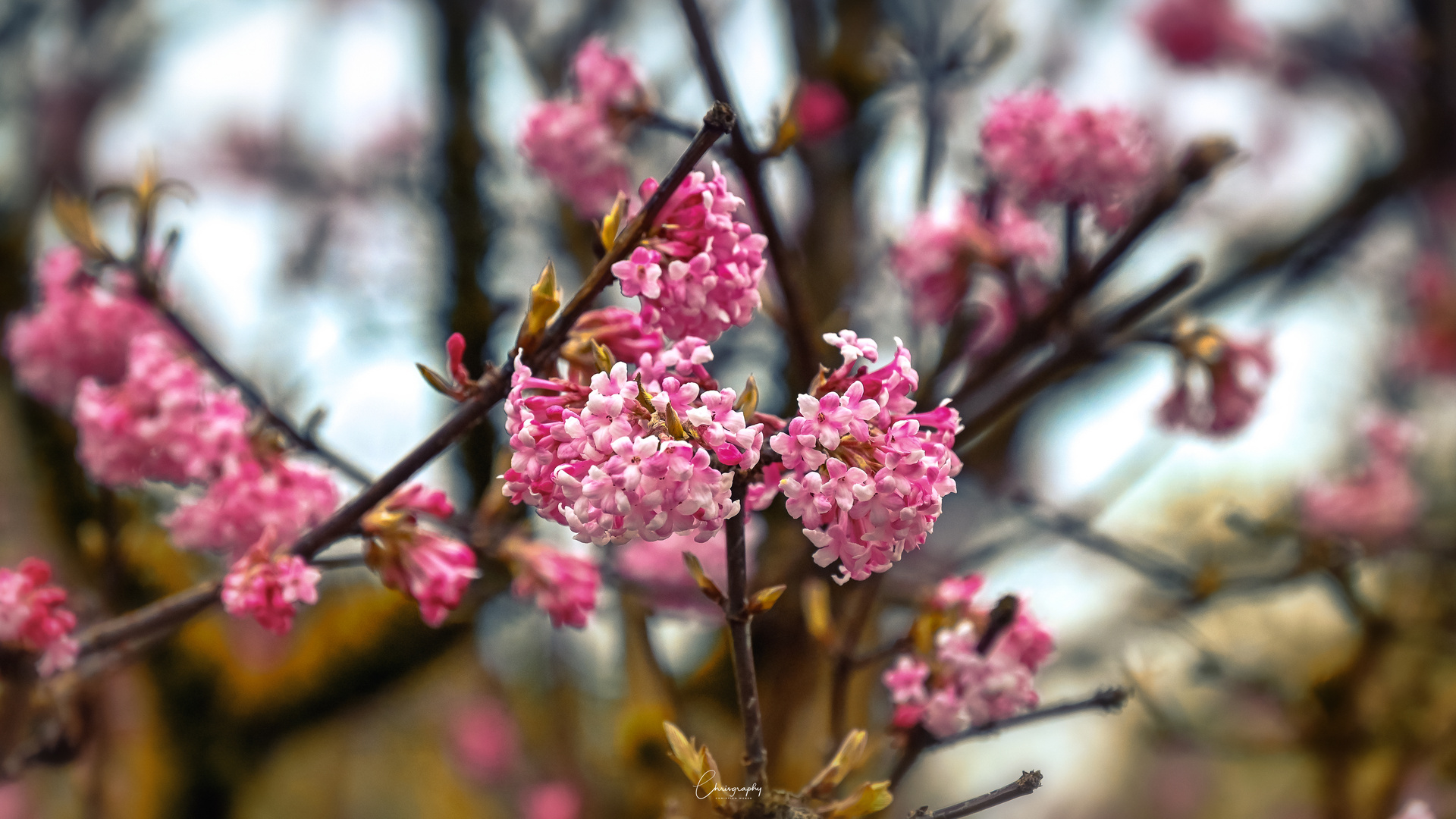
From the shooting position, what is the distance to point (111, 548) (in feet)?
6.06

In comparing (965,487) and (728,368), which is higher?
(728,368)

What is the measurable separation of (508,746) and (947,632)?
601cm

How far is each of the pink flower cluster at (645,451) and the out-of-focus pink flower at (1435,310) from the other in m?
5.63

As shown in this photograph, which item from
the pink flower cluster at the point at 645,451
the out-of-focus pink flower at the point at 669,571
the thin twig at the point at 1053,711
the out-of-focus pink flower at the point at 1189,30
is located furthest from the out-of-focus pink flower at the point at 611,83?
the out-of-focus pink flower at the point at 1189,30

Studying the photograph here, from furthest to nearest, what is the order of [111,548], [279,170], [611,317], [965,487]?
[279,170] → [965,487] → [111,548] → [611,317]

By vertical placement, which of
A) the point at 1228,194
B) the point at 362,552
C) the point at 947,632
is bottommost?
the point at 947,632

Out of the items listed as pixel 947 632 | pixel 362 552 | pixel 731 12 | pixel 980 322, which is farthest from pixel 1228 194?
pixel 362 552

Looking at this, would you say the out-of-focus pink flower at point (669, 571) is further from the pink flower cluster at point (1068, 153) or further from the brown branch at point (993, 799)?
the brown branch at point (993, 799)

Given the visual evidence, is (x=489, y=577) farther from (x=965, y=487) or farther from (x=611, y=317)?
(x=611, y=317)

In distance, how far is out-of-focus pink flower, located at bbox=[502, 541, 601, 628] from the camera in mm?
1253

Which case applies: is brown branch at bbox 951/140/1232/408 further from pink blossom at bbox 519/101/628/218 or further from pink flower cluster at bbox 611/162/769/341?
pink blossom at bbox 519/101/628/218

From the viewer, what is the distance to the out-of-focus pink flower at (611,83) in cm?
171

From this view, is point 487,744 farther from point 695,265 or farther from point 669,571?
point 695,265
